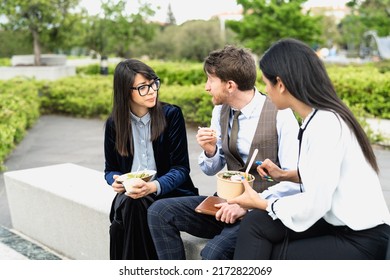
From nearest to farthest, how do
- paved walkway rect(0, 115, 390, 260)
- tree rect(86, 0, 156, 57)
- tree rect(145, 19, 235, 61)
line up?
paved walkway rect(0, 115, 390, 260)
tree rect(86, 0, 156, 57)
tree rect(145, 19, 235, 61)

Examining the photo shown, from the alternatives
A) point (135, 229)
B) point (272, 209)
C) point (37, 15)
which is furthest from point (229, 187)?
point (37, 15)

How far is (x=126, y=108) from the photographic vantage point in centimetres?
275

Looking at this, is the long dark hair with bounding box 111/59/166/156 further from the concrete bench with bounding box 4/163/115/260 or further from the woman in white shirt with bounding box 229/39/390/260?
the woman in white shirt with bounding box 229/39/390/260

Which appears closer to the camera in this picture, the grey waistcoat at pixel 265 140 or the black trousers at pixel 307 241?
the black trousers at pixel 307 241

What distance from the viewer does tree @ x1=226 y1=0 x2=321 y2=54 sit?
20984 millimetres

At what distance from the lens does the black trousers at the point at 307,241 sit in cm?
186

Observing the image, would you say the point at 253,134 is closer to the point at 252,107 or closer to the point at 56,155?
the point at 252,107

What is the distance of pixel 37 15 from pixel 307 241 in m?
14.8

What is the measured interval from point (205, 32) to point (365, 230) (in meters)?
21.4

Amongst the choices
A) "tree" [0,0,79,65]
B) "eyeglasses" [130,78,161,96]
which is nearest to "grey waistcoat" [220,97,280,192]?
"eyeglasses" [130,78,161,96]

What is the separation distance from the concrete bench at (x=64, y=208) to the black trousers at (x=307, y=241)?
137 cm

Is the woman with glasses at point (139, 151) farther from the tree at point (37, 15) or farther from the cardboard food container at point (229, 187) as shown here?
the tree at point (37, 15)

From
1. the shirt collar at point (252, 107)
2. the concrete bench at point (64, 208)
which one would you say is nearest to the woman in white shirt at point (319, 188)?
the shirt collar at point (252, 107)
